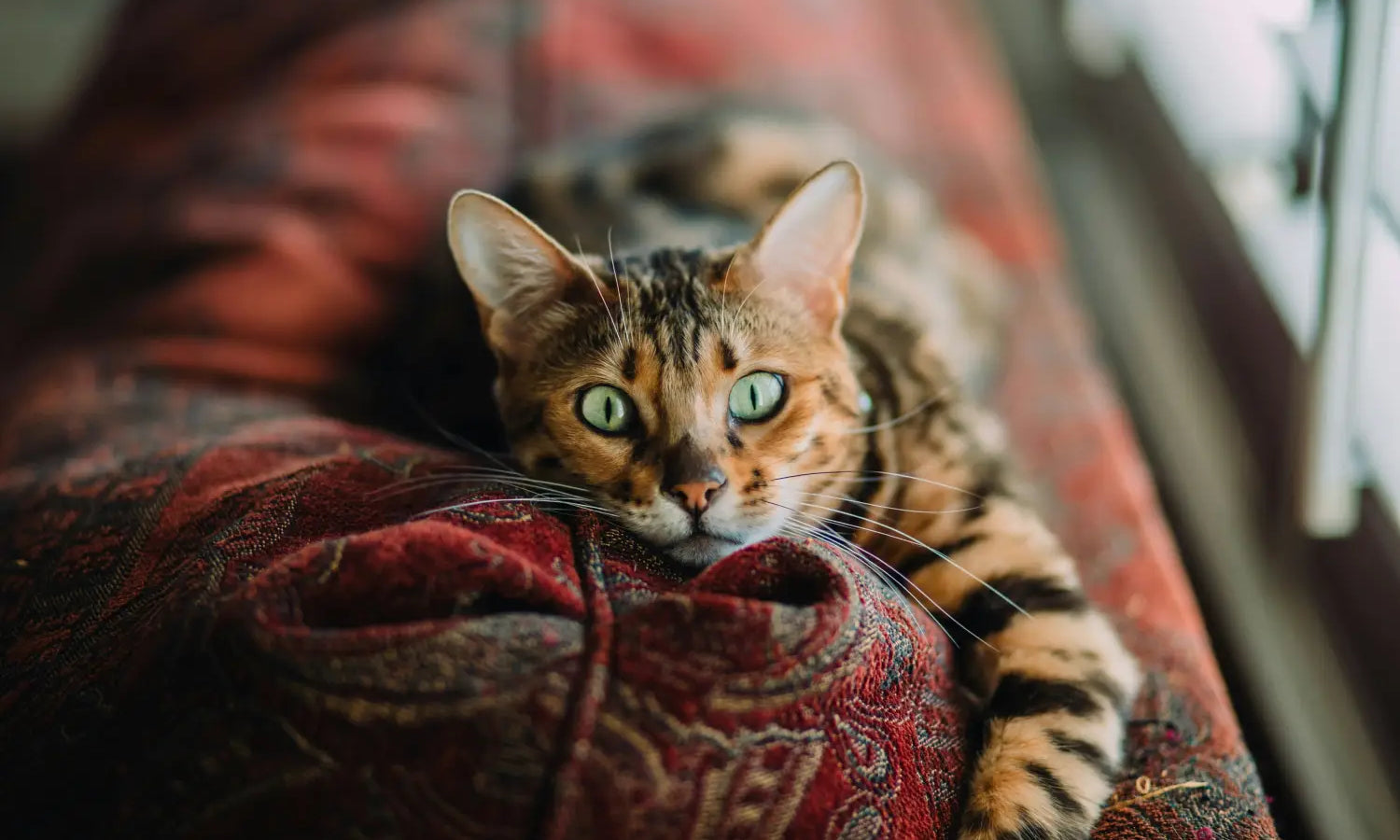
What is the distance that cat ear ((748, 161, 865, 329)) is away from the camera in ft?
3.24

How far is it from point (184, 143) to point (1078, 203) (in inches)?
72.3

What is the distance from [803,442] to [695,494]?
14 centimetres

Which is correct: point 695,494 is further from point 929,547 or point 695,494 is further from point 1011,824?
point 1011,824

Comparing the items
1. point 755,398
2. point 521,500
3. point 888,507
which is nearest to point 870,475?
point 888,507

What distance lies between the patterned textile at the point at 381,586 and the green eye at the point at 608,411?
130 millimetres

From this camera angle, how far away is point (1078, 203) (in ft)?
8.06

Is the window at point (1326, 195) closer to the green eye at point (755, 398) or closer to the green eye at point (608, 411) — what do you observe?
the green eye at point (755, 398)

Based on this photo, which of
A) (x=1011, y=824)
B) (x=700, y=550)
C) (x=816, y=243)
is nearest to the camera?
(x=1011, y=824)

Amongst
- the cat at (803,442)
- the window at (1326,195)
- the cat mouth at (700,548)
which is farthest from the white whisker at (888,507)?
the window at (1326,195)

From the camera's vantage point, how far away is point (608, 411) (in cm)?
99

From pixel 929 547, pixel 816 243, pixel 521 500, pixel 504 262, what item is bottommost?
pixel 521 500

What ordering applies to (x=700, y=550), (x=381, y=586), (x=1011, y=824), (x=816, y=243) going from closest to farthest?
1. (x=381, y=586)
2. (x=1011, y=824)
3. (x=700, y=550)
4. (x=816, y=243)

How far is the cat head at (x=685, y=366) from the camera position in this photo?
0.94 metres

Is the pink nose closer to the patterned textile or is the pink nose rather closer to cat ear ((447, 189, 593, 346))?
the patterned textile
